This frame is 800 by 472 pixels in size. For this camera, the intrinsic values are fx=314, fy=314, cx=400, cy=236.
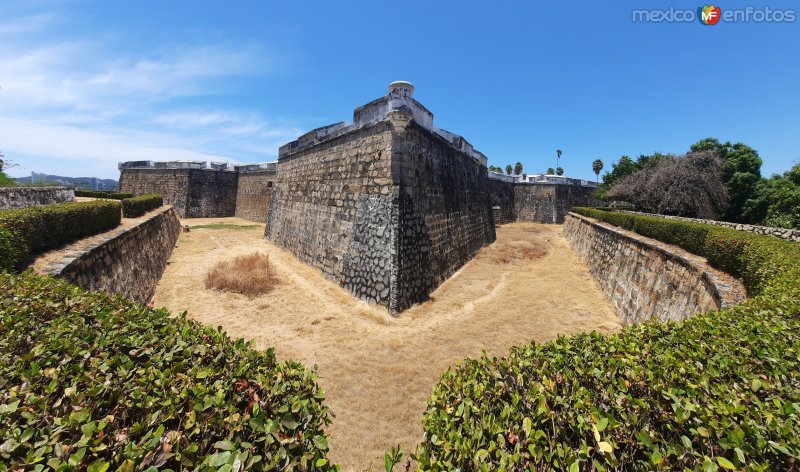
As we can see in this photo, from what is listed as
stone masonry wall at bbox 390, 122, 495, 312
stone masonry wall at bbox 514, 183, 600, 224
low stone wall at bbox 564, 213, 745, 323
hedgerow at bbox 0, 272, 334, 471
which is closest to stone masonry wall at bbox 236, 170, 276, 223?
stone masonry wall at bbox 390, 122, 495, 312

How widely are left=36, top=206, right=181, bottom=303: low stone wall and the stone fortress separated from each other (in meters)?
5.07

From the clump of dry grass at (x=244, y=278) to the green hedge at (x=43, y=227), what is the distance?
3318 mm

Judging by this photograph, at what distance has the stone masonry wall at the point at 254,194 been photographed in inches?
1067

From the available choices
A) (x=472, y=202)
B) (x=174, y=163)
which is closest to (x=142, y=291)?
(x=472, y=202)

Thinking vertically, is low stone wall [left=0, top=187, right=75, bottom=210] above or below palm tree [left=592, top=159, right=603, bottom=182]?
below

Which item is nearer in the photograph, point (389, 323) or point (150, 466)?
point (150, 466)

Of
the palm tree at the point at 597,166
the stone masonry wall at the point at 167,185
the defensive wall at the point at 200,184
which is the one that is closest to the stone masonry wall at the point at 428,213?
the defensive wall at the point at 200,184

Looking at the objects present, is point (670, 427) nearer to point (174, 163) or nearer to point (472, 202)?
point (472, 202)

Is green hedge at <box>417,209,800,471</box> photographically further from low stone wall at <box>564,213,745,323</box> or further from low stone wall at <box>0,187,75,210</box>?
low stone wall at <box>0,187,75,210</box>

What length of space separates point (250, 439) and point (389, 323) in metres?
6.30

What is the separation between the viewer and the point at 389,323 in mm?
8195

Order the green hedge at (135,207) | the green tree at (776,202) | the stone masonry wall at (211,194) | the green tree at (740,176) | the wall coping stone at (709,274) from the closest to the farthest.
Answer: the wall coping stone at (709,274)
the green tree at (776,202)
the green hedge at (135,207)
the green tree at (740,176)
the stone masonry wall at (211,194)

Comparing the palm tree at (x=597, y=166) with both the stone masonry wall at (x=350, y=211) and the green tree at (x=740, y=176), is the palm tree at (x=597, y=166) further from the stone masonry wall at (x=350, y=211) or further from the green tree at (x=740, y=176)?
the stone masonry wall at (x=350, y=211)

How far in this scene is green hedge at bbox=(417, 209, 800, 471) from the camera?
6.20ft
